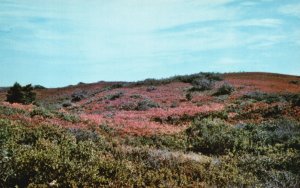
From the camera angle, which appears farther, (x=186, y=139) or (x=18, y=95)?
(x=18, y=95)

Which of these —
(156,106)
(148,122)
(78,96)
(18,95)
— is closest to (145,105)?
(156,106)

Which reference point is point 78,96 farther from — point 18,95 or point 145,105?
point 145,105

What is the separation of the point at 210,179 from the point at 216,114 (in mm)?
14373

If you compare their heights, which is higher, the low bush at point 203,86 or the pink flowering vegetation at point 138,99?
the low bush at point 203,86

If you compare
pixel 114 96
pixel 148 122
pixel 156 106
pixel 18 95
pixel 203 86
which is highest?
pixel 203 86

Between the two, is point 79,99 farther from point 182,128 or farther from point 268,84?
point 182,128

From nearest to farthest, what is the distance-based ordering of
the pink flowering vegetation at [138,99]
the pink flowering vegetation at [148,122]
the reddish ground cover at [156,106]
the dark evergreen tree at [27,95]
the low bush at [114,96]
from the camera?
the pink flowering vegetation at [148,122] < the reddish ground cover at [156,106] < the pink flowering vegetation at [138,99] < the dark evergreen tree at [27,95] < the low bush at [114,96]

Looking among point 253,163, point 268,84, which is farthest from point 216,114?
point 268,84

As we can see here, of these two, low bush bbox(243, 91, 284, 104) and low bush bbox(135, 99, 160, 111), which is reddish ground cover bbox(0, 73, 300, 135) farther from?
low bush bbox(243, 91, 284, 104)

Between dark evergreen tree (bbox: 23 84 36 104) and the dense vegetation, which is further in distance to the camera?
dark evergreen tree (bbox: 23 84 36 104)

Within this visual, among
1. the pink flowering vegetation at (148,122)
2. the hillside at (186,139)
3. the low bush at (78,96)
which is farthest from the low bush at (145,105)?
the low bush at (78,96)

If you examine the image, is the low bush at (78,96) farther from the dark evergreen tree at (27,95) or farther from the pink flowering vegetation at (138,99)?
the dark evergreen tree at (27,95)

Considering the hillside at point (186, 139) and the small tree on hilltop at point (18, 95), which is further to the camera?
the small tree on hilltop at point (18, 95)

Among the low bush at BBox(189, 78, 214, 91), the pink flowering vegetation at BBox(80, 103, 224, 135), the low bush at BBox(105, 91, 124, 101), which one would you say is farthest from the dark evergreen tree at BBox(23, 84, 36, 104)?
the low bush at BBox(189, 78, 214, 91)
